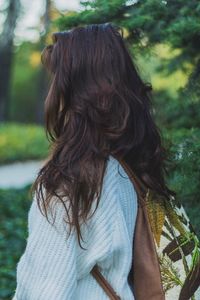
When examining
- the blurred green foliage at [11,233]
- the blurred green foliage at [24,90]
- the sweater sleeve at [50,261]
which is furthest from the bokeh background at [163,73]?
the blurred green foliage at [24,90]

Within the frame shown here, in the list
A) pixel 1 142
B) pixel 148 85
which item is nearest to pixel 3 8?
pixel 1 142

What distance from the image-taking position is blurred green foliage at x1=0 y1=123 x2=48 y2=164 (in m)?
15.4

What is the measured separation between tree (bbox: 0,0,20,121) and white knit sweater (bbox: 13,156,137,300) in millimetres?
17008

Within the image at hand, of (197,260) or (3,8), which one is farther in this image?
(3,8)

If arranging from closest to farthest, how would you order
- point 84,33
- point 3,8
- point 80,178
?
point 80,178, point 84,33, point 3,8

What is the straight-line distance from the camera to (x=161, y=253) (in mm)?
2340

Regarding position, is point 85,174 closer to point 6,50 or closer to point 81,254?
point 81,254

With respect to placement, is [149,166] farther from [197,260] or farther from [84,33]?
[84,33]

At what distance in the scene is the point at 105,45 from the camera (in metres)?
2.29

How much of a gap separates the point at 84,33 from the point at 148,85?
43 centimetres

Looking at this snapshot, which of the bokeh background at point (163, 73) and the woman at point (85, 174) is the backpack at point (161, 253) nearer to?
the woman at point (85, 174)

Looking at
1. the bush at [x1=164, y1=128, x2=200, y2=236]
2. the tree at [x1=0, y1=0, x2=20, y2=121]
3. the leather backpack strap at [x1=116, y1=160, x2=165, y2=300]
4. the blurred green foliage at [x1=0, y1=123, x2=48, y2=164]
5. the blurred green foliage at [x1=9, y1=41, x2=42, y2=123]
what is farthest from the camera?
the blurred green foliage at [x1=9, y1=41, x2=42, y2=123]

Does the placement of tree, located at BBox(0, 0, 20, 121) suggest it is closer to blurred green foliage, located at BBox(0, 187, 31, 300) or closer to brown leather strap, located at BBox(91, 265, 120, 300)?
blurred green foliage, located at BBox(0, 187, 31, 300)

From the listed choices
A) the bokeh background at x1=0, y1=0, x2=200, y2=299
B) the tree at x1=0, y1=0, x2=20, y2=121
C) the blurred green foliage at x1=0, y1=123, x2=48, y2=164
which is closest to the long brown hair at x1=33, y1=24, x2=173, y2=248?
the bokeh background at x1=0, y1=0, x2=200, y2=299
